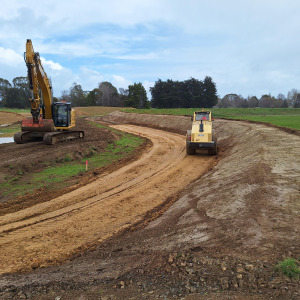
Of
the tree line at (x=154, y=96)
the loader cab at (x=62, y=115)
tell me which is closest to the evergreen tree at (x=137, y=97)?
the tree line at (x=154, y=96)

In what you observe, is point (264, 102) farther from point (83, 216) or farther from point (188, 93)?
point (83, 216)

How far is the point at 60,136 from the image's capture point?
2072 centimetres

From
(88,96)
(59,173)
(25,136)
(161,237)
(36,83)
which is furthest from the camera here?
(88,96)

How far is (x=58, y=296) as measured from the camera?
4.24 meters

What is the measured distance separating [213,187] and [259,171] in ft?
5.96

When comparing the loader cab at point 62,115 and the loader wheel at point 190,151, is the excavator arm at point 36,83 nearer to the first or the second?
the loader cab at point 62,115

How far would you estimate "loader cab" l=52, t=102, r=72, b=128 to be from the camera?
2112 cm

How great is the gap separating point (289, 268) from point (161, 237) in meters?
2.79

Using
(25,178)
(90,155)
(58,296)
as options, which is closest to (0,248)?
(58,296)

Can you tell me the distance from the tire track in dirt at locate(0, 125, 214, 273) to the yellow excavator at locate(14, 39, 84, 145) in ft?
30.4

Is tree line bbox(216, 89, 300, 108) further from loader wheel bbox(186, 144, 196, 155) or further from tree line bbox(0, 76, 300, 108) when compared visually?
loader wheel bbox(186, 144, 196, 155)

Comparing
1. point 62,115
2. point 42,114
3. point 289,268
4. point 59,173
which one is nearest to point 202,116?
point 59,173

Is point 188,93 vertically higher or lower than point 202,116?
higher

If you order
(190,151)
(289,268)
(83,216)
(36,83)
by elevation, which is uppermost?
(36,83)
